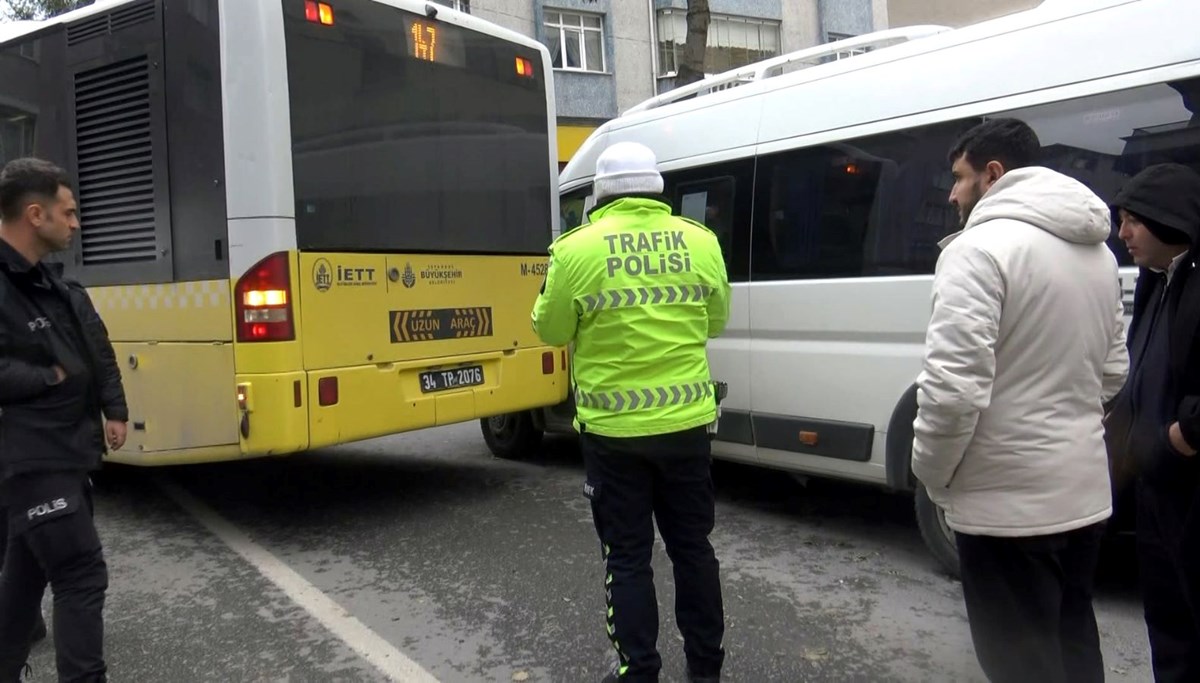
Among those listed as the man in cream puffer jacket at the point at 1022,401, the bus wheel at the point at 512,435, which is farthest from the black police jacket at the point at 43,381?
the bus wheel at the point at 512,435

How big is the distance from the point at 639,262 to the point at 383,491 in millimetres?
4112

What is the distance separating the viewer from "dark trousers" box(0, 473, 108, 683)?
10.0 ft

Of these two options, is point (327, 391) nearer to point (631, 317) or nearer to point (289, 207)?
point (289, 207)

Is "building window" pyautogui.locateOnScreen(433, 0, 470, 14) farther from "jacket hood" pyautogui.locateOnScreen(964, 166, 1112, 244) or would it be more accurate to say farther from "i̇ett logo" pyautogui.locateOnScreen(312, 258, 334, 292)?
"jacket hood" pyautogui.locateOnScreen(964, 166, 1112, 244)

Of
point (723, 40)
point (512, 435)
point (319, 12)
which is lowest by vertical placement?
point (512, 435)

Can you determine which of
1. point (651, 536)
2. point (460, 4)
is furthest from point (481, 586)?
point (460, 4)

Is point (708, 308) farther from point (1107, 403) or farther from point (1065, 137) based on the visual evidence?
point (1065, 137)

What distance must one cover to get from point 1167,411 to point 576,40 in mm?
19957

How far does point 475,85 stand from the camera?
6148 millimetres

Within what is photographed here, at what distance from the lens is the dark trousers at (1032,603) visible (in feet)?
7.91

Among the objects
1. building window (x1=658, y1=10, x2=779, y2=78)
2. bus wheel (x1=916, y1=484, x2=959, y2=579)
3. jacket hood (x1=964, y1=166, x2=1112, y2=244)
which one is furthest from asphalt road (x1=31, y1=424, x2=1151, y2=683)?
building window (x1=658, y1=10, x2=779, y2=78)

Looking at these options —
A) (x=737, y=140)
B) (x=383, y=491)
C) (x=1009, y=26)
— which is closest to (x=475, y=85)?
(x=737, y=140)

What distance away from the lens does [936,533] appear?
4.43 m

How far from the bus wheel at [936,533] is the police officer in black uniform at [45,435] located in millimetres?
3431
